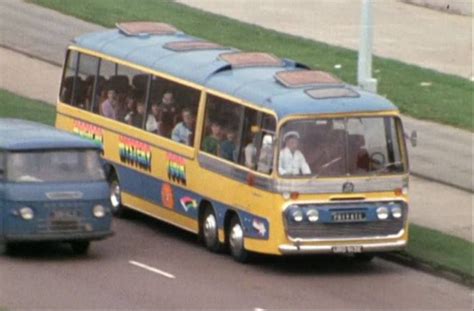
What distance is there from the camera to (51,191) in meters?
22.0

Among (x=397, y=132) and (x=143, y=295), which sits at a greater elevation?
(x=397, y=132)

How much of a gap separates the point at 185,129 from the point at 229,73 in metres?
1.09

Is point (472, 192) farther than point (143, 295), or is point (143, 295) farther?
point (472, 192)

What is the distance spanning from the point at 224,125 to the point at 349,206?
7.69 feet

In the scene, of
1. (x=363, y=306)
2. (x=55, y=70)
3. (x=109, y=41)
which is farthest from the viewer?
(x=55, y=70)

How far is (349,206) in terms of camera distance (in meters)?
21.9

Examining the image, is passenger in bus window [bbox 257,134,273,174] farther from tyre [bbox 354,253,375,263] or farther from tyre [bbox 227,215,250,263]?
tyre [bbox 354,253,375,263]

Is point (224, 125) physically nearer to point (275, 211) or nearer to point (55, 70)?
point (275, 211)

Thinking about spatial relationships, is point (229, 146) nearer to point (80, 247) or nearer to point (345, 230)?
point (345, 230)

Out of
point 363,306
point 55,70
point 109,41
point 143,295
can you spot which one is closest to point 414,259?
point 363,306

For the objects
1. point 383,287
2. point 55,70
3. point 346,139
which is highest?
point 346,139

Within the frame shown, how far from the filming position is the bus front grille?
71.4 ft

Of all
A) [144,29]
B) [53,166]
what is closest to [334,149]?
[53,166]

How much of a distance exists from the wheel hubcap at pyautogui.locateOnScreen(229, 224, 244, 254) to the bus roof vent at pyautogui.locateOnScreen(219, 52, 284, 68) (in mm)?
2404
